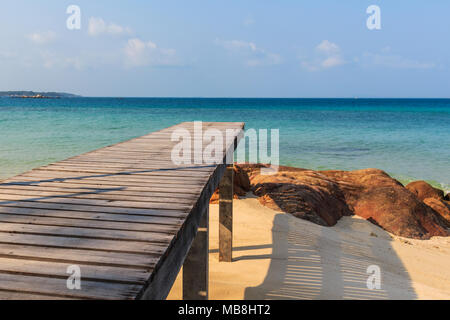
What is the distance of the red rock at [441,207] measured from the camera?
1082cm

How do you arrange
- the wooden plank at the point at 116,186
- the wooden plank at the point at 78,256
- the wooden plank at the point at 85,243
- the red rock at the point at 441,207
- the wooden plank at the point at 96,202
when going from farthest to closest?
the red rock at the point at 441,207
the wooden plank at the point at 116,186
the wooden plank at the point at 96,202
the wooden plank at the point at 85,243
the wooden plank at the point at 78,256

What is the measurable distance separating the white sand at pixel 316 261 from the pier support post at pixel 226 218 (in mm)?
220

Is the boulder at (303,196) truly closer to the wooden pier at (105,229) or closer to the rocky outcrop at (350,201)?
the rocky outcrop at (350,201)

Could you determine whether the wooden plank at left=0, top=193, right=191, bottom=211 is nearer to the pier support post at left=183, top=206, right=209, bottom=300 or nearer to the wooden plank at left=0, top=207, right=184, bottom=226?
the wooden plank at left=0, top=207, right=184, bottom=226

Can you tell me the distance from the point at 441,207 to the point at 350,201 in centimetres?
291

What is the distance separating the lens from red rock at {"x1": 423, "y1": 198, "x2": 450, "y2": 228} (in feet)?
35.5

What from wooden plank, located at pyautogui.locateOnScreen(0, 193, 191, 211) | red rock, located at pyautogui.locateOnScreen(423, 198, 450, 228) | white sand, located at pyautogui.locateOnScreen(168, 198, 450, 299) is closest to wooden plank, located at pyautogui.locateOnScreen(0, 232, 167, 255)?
wooden plank, located at pyautogui.locateOnScreen(0, 193, 191, 211)

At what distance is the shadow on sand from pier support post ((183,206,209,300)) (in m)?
2.26

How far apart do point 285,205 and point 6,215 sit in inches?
284

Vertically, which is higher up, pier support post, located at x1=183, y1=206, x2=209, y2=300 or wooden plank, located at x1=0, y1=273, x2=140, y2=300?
Result: wooden plank, located at x1=0, y1=273, x2=140, y2=300

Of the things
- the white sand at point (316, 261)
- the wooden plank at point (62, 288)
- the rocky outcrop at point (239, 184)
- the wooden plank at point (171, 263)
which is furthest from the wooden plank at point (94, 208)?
the rocky outcrop at point (239, 184)

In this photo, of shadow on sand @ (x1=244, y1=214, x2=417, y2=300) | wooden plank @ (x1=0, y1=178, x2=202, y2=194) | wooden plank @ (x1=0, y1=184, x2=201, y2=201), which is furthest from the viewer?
shadow on sand @ (x1=244, y1=214, x2=417, y2=300)

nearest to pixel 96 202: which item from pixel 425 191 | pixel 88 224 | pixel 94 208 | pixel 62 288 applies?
pixel 94 208
